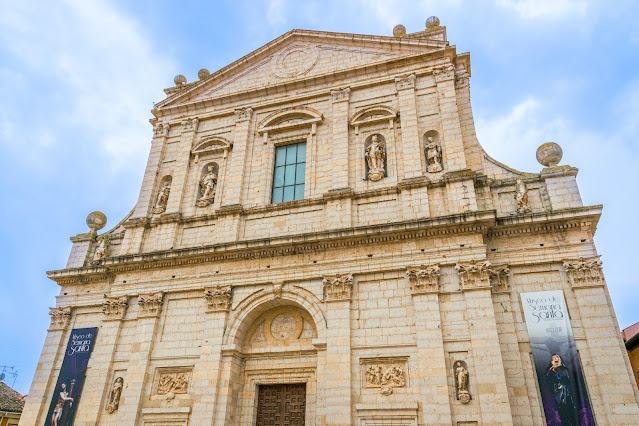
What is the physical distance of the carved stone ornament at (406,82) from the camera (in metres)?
15.8

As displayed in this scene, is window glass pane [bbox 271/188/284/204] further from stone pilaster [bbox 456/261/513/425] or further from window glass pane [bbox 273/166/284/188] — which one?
stone pilaster [bbox 456/261/513/425]

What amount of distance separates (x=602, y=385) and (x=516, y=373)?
181 centimetres

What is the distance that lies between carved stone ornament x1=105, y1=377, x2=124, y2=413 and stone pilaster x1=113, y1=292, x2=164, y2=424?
7.9 inches

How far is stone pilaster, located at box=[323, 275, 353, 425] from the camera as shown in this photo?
458 inches

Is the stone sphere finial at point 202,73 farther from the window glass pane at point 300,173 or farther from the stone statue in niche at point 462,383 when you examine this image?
the stone statue in niche at point 462,383

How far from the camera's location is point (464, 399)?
430 inches

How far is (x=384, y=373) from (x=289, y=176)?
24.5 ft

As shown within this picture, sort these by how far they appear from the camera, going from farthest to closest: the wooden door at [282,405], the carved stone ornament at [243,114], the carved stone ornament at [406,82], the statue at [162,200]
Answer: the carved stone ornament at [243,114], the statue at [162,200], the carved stone ornament at [406,82], the wooden door at [282,405]

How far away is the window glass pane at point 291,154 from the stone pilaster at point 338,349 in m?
5.14

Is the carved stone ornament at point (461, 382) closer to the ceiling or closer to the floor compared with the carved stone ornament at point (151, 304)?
closer to the floor

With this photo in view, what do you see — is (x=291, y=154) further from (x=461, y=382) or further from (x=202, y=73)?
(x=461, y=382)

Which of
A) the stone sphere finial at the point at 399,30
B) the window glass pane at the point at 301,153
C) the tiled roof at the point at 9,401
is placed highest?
the stone sphere finial at the point at 399,30

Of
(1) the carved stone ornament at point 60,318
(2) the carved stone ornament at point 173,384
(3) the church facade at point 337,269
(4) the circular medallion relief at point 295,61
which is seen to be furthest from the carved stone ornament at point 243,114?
(2) the carved stone ornament at point 173,384

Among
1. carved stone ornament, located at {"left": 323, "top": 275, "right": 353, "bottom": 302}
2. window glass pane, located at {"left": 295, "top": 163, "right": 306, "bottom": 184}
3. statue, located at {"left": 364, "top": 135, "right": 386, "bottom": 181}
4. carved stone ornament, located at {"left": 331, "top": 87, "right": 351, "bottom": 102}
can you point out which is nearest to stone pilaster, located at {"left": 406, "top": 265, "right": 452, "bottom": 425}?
carved stone ornament, located at {"left": 323, "top": 275, "right": 353, "bottom": 302}
